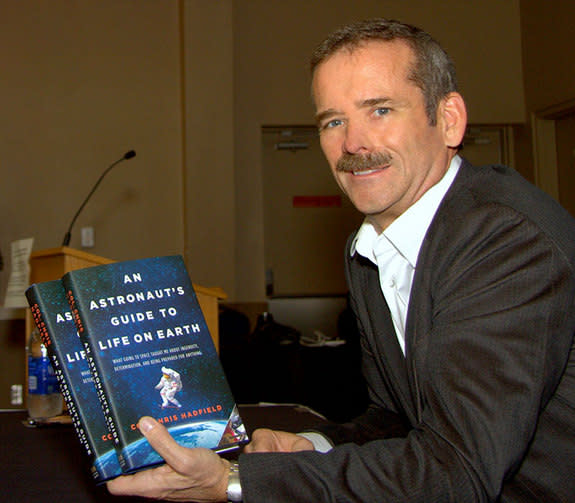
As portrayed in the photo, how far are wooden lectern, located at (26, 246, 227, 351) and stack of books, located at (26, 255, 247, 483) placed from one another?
44.6 inches

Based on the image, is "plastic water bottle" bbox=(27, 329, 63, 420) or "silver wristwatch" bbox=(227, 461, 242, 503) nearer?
"silver wristwatch" bbox=(227, 461, 242, 503)

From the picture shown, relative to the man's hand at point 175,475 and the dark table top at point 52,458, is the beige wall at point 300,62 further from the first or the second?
the man's hand at point 175,475

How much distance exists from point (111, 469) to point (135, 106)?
464 cm

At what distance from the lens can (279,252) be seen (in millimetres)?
5648

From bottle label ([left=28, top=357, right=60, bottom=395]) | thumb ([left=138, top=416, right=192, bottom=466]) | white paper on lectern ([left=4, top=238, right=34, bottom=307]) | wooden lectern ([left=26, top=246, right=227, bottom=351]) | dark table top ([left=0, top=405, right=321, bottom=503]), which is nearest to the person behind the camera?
thumb ([left=138, top=416, right=192, bottom=466])

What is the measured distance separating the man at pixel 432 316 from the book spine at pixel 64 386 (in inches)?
3.0

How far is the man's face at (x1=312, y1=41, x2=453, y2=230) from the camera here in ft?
4.36

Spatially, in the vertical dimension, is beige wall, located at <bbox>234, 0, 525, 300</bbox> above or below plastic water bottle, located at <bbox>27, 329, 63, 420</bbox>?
above

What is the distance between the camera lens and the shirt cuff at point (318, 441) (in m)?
1.39

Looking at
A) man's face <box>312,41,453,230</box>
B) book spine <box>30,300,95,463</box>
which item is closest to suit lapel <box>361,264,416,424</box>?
man's face <box>312,41,453,230</box>

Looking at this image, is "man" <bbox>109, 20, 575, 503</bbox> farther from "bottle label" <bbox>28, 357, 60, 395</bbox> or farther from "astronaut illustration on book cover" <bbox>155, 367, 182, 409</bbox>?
"bottle label" <bbox>28, 357, 60, 395</bbox>

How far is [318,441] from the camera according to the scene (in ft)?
4.61

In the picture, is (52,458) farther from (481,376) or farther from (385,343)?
(481,376)

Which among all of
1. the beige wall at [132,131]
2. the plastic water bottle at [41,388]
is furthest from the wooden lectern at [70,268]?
the beige wall at [132,131]
